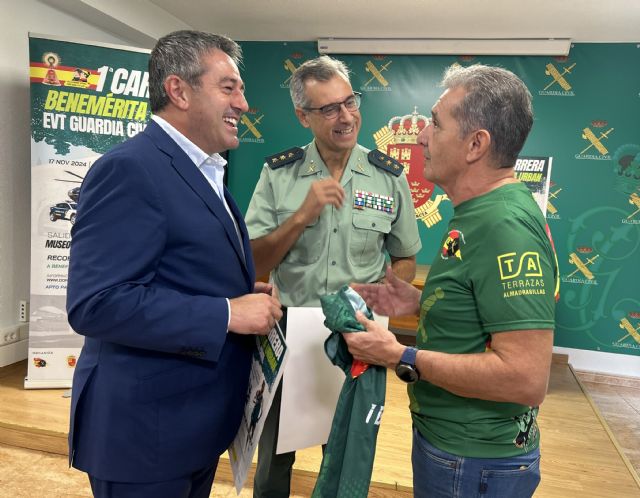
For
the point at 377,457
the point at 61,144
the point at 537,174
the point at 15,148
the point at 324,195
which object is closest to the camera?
the point at 324,195

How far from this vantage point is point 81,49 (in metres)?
3.17

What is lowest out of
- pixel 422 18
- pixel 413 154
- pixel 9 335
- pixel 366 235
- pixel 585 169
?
pixel 9 335

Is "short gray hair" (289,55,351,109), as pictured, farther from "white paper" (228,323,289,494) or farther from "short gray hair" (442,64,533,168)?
"white paper" (228,323,289,494)

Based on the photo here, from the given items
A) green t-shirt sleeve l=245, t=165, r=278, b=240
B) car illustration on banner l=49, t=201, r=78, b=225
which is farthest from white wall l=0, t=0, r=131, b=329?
green t-shirt sleeve l=245, t=165, r=278, b=240

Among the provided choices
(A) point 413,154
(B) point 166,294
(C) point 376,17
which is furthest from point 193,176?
(A) point 413,154

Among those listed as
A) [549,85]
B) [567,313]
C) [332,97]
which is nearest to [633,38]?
[549,85]

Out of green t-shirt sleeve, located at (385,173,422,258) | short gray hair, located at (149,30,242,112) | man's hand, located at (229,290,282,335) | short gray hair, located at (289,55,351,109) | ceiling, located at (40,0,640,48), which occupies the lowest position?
→ man's hand, located at (229,290,282,335)

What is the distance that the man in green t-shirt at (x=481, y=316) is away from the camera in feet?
3.06

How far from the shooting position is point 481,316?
0.98m

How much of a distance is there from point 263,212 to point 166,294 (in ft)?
2.60

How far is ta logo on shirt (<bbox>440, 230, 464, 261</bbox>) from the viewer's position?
41.1 inches

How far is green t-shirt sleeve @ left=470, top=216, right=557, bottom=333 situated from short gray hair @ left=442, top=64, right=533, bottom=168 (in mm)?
182

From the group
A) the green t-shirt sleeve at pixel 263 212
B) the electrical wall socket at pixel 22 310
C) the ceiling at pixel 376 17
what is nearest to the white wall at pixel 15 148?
the electrical wall socket at pixel 22 310

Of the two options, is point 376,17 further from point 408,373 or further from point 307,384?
point 408,373
